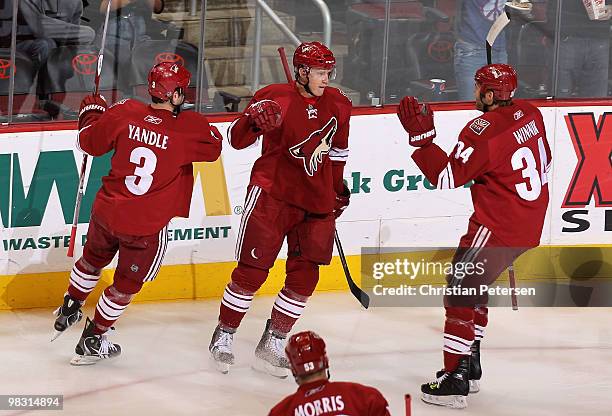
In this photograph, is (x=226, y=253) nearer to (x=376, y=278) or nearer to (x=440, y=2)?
(x=376, y=278)

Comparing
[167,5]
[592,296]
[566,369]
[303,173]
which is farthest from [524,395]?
[167,5]

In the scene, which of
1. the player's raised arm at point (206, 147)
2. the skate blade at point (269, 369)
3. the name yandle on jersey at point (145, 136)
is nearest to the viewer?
the name yandle on jersey at point (145, 136)

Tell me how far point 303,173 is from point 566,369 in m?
1.55

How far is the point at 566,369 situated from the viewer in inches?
239

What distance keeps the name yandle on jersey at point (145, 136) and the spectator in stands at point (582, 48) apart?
9.41 feet

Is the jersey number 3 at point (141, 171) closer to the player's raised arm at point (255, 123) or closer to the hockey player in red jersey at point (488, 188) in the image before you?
the player's raised arm at point (255, 123)

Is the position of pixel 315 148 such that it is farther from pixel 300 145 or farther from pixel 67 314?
pixel 67 314

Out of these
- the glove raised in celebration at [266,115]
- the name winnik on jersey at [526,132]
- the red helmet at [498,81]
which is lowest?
the name winnik on jersey at [526,132]

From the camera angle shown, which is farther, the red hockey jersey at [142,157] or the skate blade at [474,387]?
the skate blade at [474,387]

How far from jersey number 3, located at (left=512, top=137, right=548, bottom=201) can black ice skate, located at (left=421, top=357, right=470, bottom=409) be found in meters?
0.73

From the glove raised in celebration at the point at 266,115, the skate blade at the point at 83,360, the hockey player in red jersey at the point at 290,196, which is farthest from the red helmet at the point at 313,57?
the skate blade at the point at 83,360

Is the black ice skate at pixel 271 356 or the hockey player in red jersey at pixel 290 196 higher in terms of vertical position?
the hockey player in red jersey at pixel 290 196

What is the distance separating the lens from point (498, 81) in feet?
17.7

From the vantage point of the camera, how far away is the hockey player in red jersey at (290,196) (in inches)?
221
